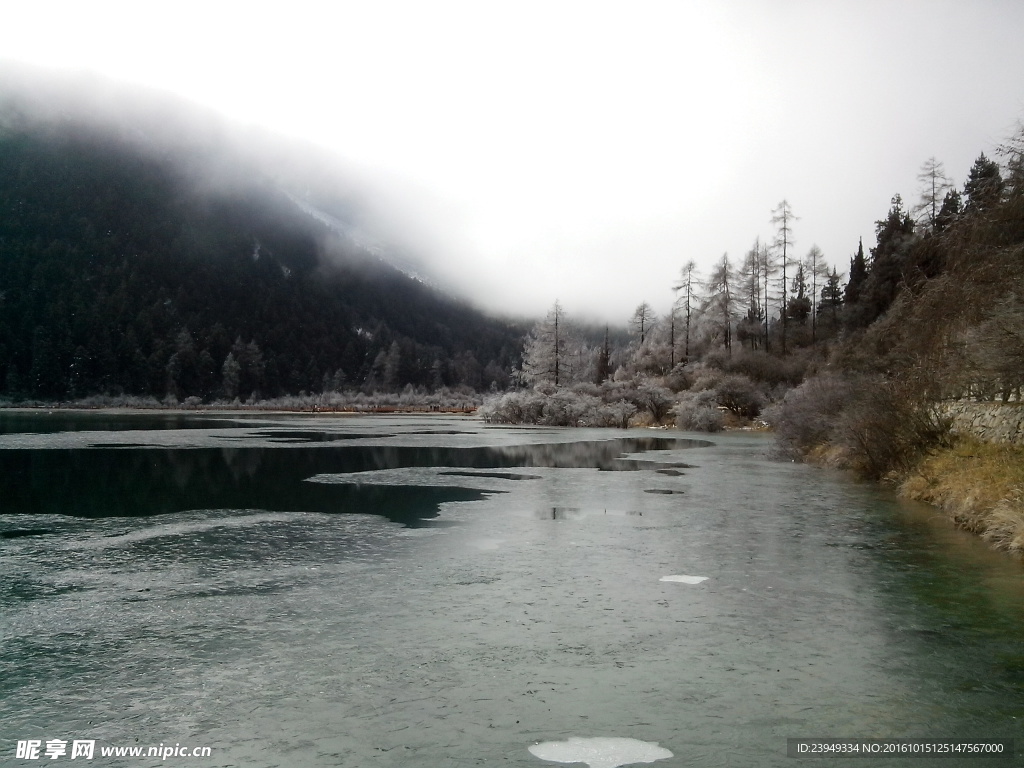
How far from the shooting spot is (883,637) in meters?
8.02

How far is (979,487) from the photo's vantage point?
50.7 feet

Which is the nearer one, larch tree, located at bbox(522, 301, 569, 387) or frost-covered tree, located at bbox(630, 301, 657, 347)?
larch tree, located at bbox(522, 301, 569, 387)

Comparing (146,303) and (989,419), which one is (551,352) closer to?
(989,419)

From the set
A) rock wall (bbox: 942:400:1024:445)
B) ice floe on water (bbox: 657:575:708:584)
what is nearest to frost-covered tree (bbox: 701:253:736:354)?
rock wall (bbox: 942:400:1024:445)

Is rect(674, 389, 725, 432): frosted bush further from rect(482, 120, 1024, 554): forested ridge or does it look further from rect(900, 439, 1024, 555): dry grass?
rect(900, 439, 1024, 555): dry grass

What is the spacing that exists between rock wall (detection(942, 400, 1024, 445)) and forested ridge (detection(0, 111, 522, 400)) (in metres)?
123

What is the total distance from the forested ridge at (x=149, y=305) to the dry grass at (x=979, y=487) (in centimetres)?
12334

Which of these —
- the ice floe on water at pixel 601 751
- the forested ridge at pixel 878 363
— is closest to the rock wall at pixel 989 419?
the forested ridge at pixel 878 363

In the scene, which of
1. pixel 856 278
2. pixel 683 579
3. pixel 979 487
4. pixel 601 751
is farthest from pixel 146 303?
pixel 601 751

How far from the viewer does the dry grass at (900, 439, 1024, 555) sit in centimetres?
1302

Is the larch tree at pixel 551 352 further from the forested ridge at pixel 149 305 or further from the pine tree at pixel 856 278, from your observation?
the forested ridge at pixel 149 305

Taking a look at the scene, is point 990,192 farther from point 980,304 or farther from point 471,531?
point 471,531

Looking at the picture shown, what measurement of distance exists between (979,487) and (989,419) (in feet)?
16.1

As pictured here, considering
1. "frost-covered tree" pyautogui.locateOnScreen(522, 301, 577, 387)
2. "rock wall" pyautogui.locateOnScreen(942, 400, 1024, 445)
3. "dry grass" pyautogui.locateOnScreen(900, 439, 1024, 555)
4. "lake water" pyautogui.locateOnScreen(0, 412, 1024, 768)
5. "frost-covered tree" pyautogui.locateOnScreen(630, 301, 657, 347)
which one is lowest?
"lake water" pyautogui.locateOnScreen(0, 412, 1024, 768)
